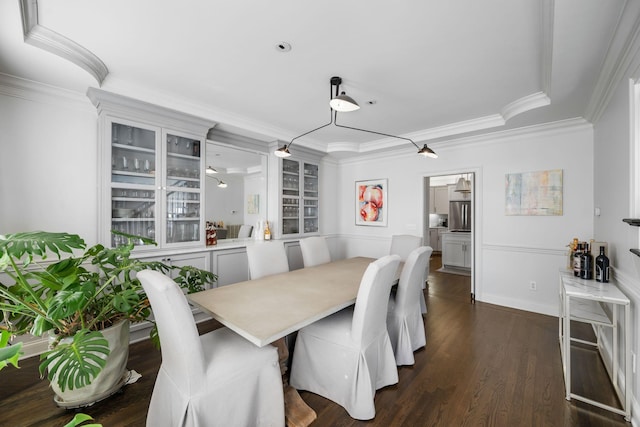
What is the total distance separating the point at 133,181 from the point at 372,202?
142 inches

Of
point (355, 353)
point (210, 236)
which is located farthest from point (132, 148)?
point (355, 353)

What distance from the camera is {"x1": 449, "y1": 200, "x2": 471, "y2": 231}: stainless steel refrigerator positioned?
23.7ft

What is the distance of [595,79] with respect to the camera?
7.50ft

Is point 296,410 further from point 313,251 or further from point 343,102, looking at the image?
point 343,102

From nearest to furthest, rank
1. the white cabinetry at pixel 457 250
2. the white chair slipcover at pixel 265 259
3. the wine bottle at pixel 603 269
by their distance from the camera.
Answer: the wine bottle at pixel 603 269 < the white chair slipcover at pixel 265 259 < the white cabinetry at pixel 457 250

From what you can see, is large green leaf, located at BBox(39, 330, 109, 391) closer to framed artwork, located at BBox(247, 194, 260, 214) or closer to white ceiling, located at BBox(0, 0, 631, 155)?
white ceiling, located at BBox(0, 0, 631, 155)

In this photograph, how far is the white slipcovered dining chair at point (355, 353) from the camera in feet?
5.80

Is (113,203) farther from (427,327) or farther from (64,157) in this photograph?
(427,327)

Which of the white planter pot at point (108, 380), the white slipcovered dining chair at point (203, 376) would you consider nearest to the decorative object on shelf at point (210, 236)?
the white planter pot at point (108, 380)

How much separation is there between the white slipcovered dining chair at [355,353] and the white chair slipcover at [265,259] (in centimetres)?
90

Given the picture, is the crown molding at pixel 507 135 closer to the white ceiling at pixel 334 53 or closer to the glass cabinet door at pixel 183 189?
the white ceiling at pixel 334 53

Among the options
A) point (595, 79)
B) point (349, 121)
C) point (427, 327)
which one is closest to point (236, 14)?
point (349, 121)

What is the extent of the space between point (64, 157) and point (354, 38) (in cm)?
276

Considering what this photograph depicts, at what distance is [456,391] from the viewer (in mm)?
2014
